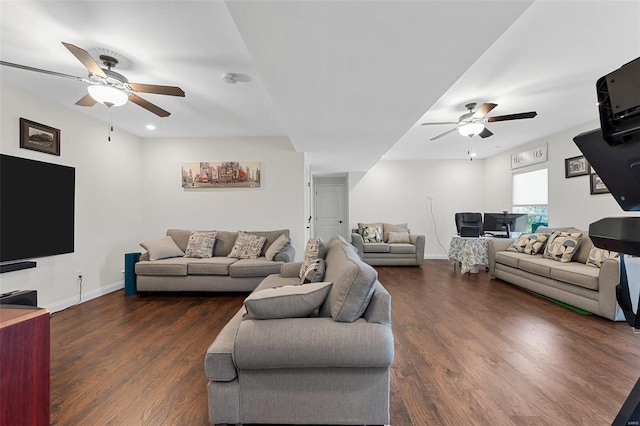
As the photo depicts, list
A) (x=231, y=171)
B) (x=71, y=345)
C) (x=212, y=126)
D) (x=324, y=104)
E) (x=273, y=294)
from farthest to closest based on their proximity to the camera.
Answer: (x=231, y=171) < (x=212, y=126) < (x=324, y=104) < (x=71, y=345) < (x=273, y=294)

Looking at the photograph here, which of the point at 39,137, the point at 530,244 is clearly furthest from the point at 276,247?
the point at 530,244

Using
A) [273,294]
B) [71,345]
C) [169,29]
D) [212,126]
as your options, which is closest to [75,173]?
[212,126]

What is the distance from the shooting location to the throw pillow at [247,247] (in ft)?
13.6

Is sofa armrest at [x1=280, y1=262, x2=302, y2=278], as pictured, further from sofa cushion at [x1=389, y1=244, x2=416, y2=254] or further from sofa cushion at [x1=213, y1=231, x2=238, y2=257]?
sofa cushion at [x1=389, y1=244, x2=416, y2=254]

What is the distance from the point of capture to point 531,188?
18.7 ft

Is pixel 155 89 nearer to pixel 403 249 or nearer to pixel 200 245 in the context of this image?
pixel 200 245

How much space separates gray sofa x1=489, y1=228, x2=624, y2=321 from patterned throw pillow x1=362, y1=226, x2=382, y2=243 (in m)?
2.24

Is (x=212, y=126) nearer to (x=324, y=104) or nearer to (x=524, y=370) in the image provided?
(x=324, y=104)

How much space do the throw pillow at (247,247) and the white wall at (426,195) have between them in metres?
3.52

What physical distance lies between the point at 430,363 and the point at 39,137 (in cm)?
461

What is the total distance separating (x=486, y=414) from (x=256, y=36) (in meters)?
2.54

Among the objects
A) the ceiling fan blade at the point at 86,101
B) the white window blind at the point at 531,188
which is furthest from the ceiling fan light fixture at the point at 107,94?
the white window blind at the point at 531,188

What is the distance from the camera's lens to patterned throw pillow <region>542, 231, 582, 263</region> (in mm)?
3631

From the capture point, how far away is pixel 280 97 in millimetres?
2508
